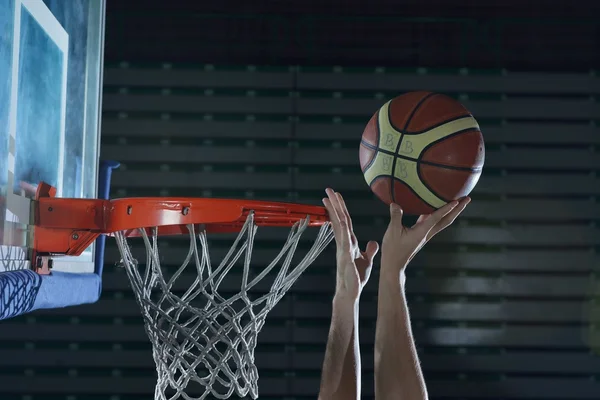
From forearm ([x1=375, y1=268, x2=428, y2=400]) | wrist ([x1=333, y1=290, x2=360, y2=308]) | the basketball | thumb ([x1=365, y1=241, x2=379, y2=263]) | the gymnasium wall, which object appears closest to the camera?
forearm ([x1=375, y1=268, x2=428, y2=400])

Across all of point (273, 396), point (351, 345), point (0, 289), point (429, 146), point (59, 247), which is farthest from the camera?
point (273, 396)

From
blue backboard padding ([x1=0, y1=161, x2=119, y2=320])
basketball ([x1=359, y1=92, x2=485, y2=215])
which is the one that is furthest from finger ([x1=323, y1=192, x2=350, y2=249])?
blue backboard padding ([x1=0, y1=161, x2=119, y2=320])

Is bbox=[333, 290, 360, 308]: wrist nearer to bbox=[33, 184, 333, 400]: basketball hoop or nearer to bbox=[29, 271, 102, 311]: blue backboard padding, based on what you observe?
bbox=[33, 184, 333, 400]: basketball hoop

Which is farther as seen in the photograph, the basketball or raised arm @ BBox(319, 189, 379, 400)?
the basketball

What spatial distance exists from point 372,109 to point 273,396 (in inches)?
78.0

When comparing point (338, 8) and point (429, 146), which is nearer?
point (429, 146)

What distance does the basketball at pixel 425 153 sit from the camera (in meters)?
2.32

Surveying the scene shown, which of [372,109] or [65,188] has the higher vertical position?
[372,109]

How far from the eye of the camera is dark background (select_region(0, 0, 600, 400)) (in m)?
4.59

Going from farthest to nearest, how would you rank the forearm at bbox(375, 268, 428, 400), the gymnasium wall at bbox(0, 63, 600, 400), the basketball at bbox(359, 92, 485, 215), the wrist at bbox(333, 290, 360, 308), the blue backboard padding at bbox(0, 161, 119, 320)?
the gymnasium wall at bbox(0, 63, 600, 400) < the basketball at bbox(359, 92, 485, 215) < the wrist at bbox(333, 290, 360, 308) < the blue backboard padding at bbox(0, 161, 119, 320) < the forearm at bbox(375, 268, 428, 400)

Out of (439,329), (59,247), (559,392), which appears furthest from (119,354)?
(559,392)

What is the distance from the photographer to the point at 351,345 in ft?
6.48

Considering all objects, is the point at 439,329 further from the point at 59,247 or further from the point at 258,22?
the point at 59,247

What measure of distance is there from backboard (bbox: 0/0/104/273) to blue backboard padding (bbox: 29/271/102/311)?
0.06 metres
